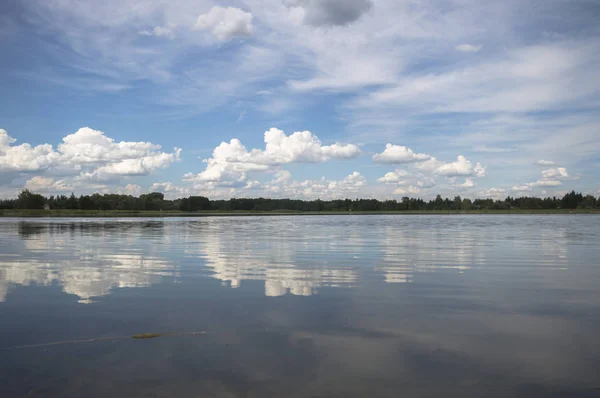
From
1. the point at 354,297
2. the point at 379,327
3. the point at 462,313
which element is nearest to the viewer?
the point at 379,327

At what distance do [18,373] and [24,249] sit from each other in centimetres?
2401

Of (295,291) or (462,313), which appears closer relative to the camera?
(462,313)

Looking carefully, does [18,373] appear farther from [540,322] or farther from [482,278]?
[482,278]

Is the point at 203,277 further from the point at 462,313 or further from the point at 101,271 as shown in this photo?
the point at 462,313

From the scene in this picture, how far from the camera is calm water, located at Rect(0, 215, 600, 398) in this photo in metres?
6.74

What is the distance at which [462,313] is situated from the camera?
11.0 m

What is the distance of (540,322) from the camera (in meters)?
10.1

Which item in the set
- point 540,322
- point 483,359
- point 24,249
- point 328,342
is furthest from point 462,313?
point 24,249

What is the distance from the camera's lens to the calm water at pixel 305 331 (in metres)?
6.74

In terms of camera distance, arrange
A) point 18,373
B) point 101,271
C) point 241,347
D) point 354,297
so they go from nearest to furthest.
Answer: point 18,373 < point 241,347 < point 354,297 < point 101,271

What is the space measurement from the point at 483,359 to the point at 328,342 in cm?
273

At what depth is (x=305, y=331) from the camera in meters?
9.37

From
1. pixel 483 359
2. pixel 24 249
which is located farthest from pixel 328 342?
pixel 24 249

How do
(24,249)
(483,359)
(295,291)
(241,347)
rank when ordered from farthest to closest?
(24,249), (295,291), (241,347), (483,359)
